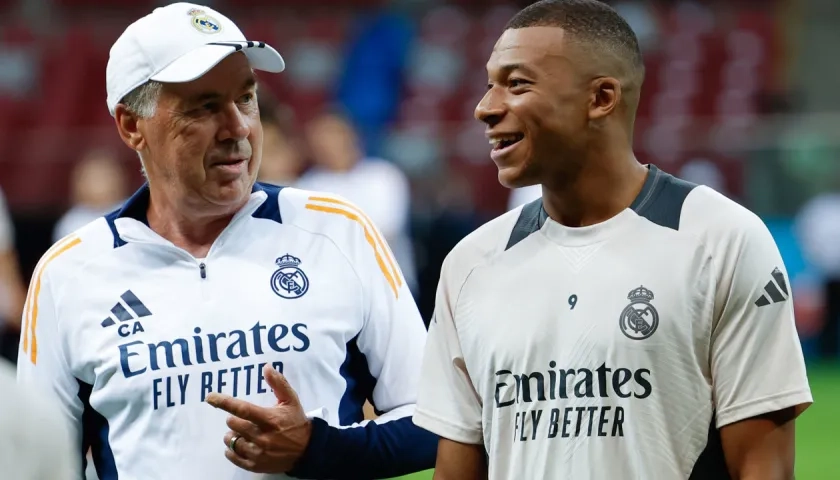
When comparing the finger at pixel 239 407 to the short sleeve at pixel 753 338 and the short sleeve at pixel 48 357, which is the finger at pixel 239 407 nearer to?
the short sleeve at pixel 48 357

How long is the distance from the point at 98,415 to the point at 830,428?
8.12 m

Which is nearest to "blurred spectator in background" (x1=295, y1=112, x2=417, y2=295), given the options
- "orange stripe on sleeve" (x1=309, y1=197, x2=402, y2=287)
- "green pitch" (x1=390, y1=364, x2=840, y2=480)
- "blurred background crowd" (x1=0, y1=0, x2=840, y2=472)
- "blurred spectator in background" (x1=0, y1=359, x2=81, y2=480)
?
"blurred background crowd" (x1=0, y1=0, x2=840, y2=472)

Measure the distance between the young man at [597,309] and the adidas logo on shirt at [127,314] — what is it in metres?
0.82

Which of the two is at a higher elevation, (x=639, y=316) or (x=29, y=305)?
(x=639, y=316)

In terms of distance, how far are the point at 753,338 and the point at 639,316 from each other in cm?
25

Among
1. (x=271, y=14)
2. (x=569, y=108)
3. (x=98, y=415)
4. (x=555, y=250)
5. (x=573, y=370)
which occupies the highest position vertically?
(x=271, y=14)

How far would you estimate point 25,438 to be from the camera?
200cm

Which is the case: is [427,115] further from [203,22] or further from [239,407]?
[239,407]

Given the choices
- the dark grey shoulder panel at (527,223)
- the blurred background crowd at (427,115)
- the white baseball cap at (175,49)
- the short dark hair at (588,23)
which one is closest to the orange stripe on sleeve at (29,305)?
the white baseball cap at (175,49)

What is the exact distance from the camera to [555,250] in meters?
3.32

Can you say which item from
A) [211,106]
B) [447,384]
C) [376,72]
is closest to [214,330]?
[211,106]

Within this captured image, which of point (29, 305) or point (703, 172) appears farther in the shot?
point (703, 172)

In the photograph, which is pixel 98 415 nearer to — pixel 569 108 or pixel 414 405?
pixel 414 405

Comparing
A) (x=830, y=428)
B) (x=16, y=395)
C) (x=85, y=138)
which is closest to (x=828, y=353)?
(x=830, y=428)
